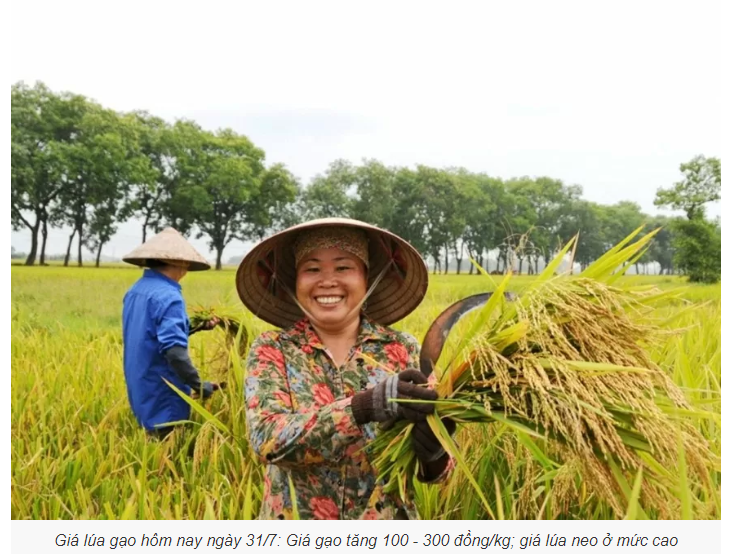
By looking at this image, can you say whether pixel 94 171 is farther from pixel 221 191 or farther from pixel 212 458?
pixel 212 458

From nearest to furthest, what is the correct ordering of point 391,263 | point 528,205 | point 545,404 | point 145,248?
point 545,404 < point 391,263 < point 145,248 < point 528,205

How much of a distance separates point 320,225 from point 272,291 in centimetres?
46

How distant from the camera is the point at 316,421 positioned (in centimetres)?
142

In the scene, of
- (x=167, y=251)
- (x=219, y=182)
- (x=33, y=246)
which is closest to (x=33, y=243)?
(x=33, y=246)

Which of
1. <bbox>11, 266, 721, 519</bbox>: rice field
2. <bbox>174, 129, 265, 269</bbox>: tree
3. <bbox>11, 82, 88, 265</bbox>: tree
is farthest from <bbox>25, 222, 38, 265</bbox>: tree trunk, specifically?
<bbox>11, 266, 721, 519</bbox>: rice field

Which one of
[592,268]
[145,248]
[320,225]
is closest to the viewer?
[592,268]

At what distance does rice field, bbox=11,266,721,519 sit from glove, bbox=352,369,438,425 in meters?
0.26

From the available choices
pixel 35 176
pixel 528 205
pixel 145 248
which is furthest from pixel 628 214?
pixel 145 248

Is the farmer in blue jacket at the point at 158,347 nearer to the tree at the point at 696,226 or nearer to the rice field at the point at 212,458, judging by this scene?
the rice field at the point at 212,458

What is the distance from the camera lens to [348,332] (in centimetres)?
179

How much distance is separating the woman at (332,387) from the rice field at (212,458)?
0.18 m

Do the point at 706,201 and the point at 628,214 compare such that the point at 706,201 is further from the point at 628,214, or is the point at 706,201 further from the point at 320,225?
the point at 320,225
